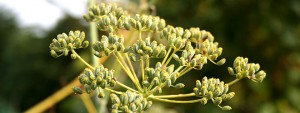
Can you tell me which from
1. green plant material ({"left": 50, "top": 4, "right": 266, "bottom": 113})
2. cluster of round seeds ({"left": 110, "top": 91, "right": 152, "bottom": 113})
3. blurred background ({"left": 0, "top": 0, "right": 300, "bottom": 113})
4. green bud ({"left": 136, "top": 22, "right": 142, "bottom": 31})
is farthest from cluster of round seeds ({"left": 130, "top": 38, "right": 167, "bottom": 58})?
blurred background ({"left": 0, "top": 0, "right": 300, "bottom": 113})

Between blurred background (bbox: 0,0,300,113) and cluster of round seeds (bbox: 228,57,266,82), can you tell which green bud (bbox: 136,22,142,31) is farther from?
blurred background (bbox: 0,0,300,113)

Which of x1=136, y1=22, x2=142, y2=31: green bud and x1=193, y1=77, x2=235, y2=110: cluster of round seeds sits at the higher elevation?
x1=136, y1=22, x2=142, y2=31: green bud

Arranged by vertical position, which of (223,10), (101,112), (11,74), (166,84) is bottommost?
(166,84)

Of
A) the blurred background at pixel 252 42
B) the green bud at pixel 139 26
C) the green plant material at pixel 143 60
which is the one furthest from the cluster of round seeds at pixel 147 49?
the blurred background at pixel 252 42

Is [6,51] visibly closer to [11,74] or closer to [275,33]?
[11,74]

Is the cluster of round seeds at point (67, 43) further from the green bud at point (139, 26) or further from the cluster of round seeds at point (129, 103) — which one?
the cluster of round seeds at point (129, 103)

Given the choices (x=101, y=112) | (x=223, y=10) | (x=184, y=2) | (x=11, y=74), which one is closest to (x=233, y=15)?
(x=223, y=10)

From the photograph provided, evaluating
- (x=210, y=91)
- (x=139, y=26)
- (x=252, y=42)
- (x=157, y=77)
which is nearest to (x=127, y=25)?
(x=139, y=26)
